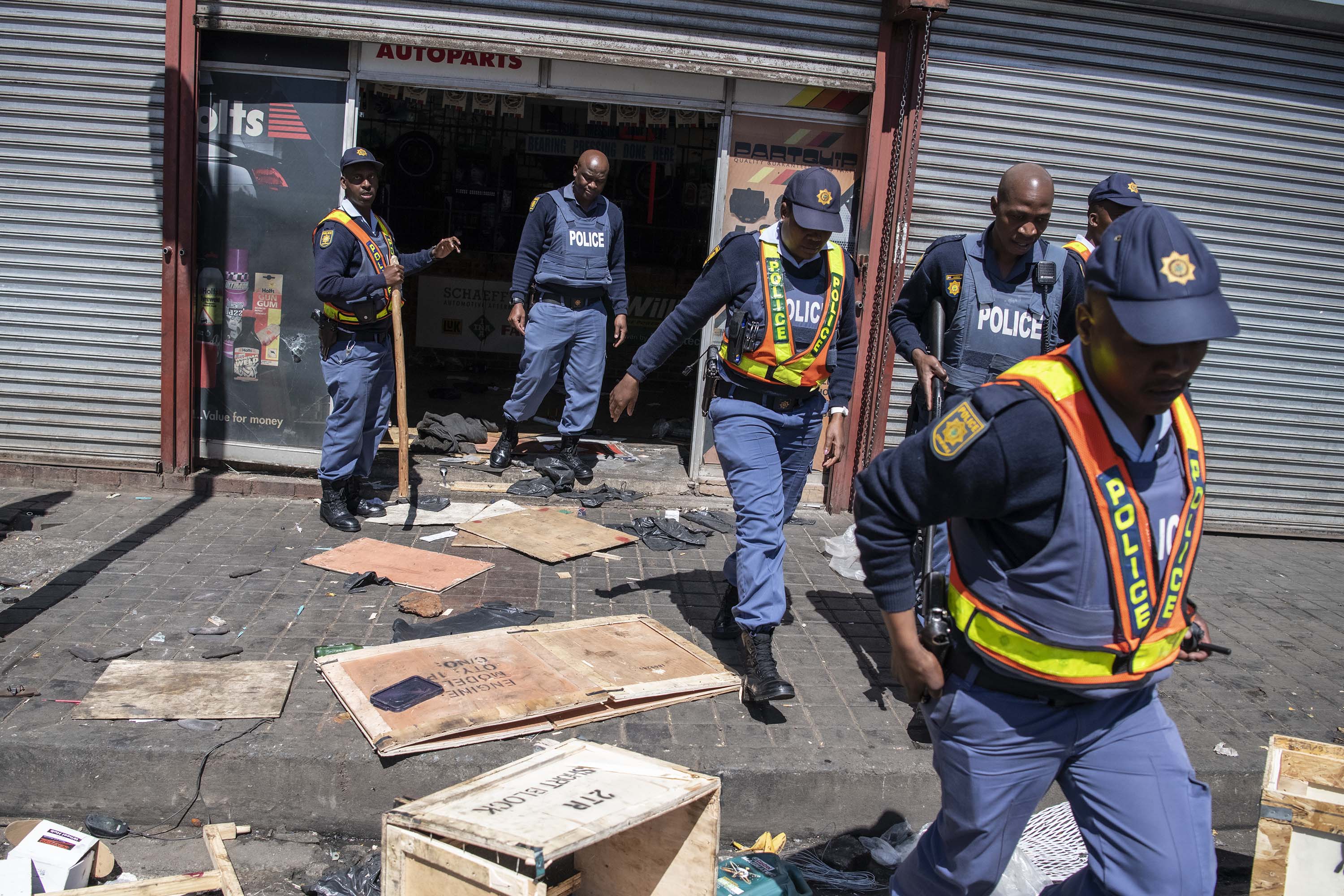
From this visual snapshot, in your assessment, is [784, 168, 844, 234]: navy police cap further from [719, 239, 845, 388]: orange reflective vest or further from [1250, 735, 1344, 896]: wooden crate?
[1250, 735, 1344, 896]: wooden crate

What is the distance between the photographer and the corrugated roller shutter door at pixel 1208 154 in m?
7.18

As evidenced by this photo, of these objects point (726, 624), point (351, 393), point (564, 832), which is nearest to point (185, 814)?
point (564, 832)

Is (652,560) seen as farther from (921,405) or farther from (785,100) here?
→ (785,100)

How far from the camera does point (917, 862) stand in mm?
2672

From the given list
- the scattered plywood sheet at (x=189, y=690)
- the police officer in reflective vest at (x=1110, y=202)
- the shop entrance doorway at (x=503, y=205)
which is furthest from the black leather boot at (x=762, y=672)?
the shop entrance doorway at (x=503, y=205)

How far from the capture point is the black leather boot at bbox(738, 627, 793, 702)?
429 cm

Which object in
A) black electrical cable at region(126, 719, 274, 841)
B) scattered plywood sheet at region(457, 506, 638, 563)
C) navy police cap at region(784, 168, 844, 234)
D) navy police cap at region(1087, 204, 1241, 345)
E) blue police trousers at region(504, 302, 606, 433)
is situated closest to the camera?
navy police cap at region(1087, 204, 1241, 345)

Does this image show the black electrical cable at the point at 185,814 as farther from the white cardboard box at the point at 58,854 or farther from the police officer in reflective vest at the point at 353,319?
the police officer in reflective vest at the point at 353,319

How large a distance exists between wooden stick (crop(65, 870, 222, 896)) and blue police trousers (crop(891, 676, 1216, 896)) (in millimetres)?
2211

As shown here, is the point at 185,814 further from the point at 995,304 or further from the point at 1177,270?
the point at 995,304

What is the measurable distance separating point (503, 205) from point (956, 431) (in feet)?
37.8

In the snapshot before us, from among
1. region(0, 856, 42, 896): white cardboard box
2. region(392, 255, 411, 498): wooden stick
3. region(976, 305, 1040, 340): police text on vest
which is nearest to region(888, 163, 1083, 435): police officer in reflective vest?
region(976, 305, 1040, 340): police text on vest

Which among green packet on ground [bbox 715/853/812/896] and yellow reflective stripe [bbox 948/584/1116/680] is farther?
green packet on ground [bbox 715/853/812/896]

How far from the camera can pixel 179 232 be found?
273 inches
